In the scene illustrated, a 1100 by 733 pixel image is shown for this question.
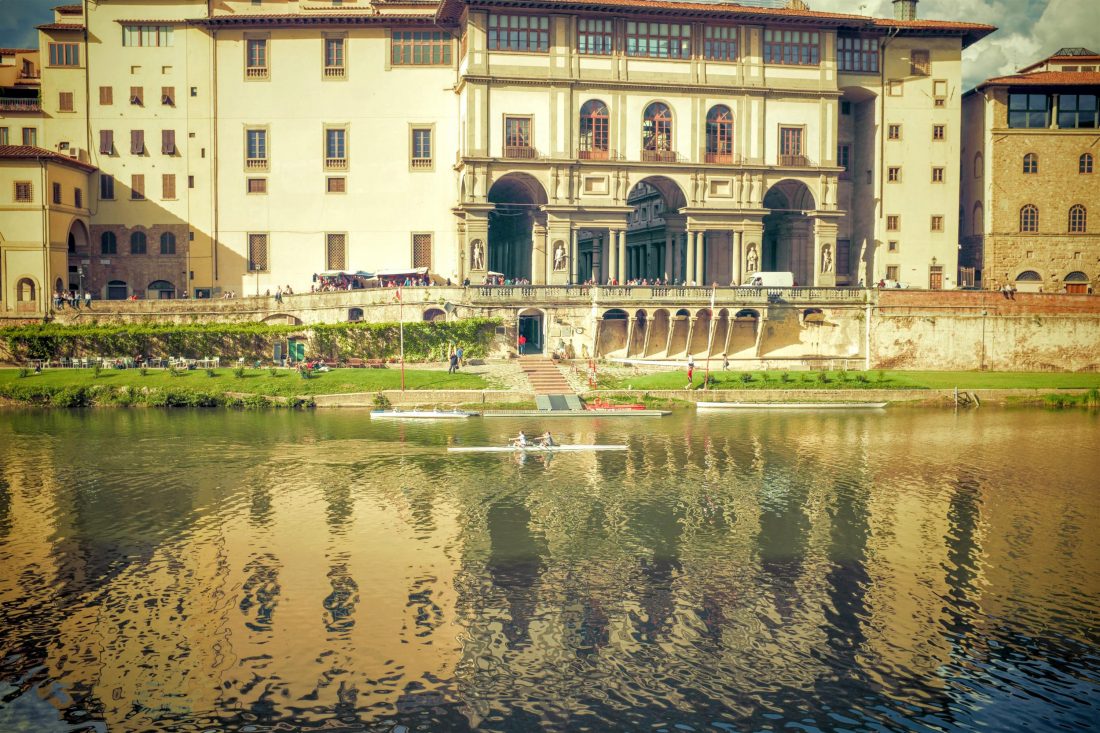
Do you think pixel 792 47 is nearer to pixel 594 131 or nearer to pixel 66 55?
pixel 594 131

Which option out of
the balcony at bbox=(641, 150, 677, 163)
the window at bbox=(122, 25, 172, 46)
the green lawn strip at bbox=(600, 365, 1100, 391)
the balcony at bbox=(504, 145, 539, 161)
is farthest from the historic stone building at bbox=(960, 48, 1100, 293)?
the window at bbox=(122, 25, 172, 46)

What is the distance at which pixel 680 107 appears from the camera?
78.6 metres

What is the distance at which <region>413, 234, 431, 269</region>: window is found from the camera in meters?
82.9

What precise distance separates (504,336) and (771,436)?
2295 cm

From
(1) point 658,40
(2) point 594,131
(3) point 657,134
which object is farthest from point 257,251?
(1) point 658,40

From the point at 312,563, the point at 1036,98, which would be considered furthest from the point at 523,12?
the point at 312,563

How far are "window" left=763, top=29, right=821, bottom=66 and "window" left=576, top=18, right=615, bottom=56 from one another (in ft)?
38.7

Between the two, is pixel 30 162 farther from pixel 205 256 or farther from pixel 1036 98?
pixel 1036 98

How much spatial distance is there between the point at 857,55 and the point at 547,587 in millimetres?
65993

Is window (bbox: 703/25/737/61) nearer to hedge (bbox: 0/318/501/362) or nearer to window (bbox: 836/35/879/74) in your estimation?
window (bbox: 836/35/879/74)

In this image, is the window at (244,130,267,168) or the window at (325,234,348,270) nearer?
the window at (244,130,267,168)

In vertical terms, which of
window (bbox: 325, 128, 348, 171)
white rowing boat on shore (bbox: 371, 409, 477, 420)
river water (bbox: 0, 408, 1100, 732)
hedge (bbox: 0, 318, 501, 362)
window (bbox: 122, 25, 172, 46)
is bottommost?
river water (bbox: 0, 408, 1100, 732)

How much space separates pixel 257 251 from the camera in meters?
83.2

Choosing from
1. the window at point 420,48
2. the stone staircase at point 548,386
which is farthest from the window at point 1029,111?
the window at point 420,48
